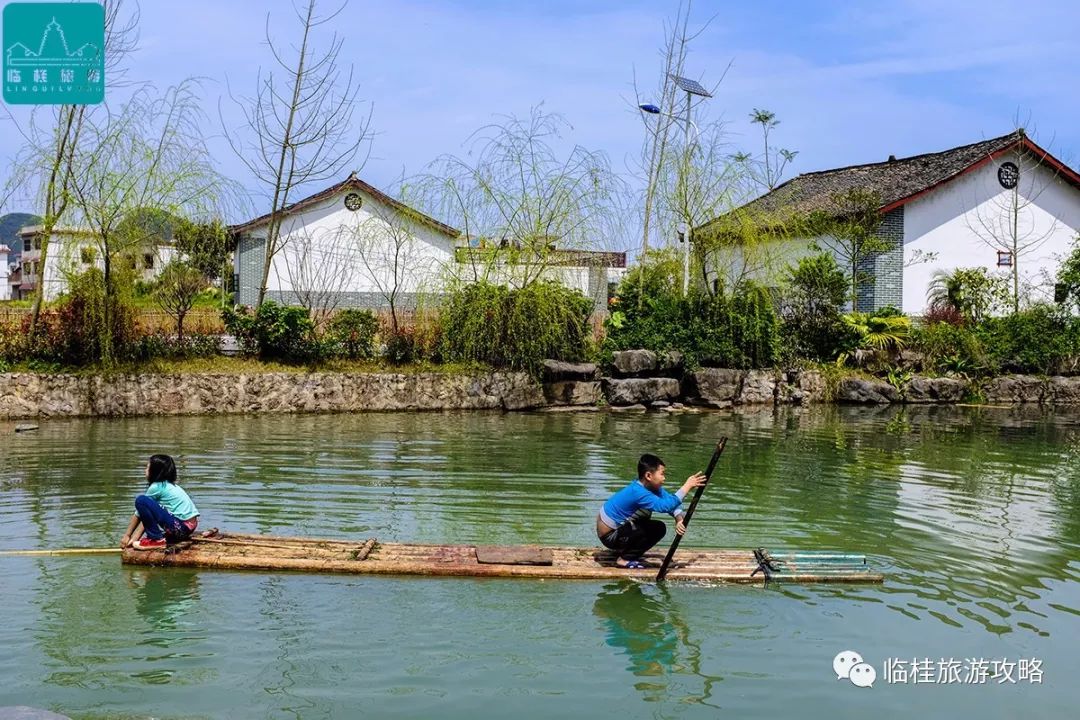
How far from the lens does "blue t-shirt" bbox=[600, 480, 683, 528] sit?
8094 mm

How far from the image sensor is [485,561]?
25.8ft

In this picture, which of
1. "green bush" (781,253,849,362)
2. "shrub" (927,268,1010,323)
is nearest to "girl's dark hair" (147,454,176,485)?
"green bush" (781,253,849,362)

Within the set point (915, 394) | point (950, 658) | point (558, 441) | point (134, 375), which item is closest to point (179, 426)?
point (134, 375)

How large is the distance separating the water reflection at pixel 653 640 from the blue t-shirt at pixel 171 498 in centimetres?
357

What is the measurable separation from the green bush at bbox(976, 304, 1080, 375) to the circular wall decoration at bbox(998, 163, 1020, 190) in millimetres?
4132

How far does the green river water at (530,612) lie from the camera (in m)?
5.89

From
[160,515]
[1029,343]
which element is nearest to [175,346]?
[160,515]

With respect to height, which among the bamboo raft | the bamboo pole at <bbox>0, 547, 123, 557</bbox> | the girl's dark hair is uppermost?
the girl's dark hair

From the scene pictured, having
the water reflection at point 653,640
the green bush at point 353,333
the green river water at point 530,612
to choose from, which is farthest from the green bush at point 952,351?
the water reflection at point 653,640

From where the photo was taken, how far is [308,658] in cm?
634

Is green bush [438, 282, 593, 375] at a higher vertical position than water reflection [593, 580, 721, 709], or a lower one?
higher

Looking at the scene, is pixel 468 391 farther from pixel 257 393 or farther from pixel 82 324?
pixel 82 324

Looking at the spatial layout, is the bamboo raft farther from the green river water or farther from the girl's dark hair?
the girl's dark hair

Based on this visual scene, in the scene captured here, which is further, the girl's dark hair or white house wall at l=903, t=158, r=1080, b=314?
white house wall at l=903, t=158, r=1080, b=314
